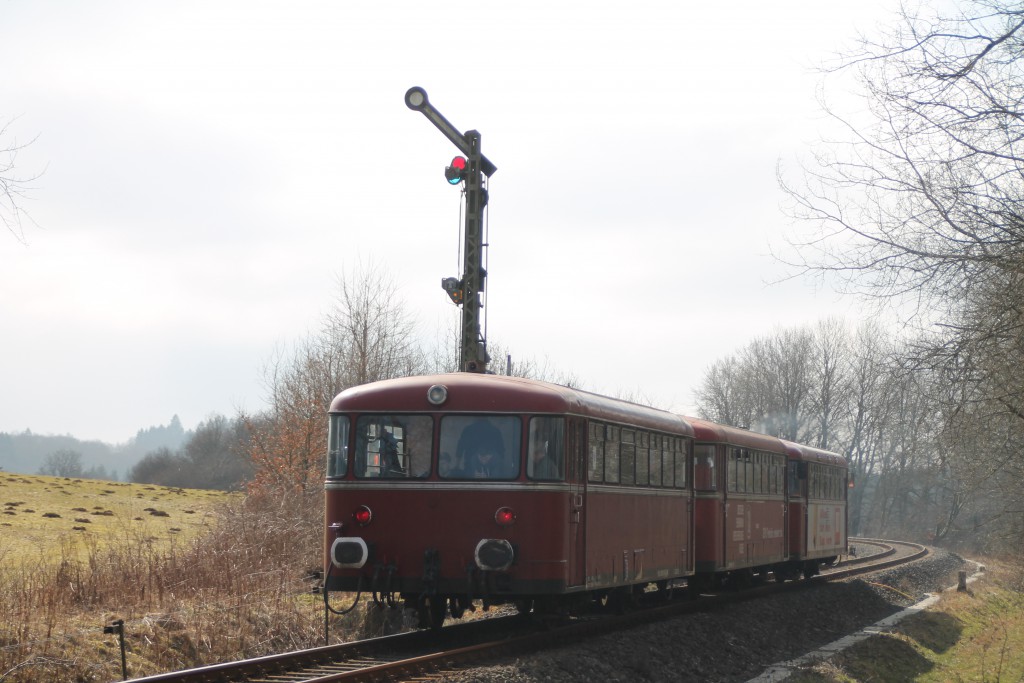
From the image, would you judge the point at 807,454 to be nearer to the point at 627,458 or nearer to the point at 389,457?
the point at 627,458

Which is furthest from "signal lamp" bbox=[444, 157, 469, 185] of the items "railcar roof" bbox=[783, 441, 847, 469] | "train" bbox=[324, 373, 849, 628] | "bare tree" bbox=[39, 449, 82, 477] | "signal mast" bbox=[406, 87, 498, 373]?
"bare tree" bbox=[39, 449, 82, 477]

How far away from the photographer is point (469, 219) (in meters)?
16.1

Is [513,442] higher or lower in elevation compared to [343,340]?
lower

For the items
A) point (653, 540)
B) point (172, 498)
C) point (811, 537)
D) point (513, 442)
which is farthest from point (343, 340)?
point (172, 498)

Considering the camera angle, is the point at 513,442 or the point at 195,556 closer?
the point at 513,442

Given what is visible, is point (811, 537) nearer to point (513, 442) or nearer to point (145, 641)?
point (513, 442)

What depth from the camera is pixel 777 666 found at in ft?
47.3

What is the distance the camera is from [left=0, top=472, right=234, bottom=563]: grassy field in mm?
22359

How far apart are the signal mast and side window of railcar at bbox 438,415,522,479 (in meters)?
3.38

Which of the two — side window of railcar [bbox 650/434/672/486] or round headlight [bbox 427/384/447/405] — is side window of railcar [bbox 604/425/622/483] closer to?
side window of railcar [bbox 650/434/672/486]

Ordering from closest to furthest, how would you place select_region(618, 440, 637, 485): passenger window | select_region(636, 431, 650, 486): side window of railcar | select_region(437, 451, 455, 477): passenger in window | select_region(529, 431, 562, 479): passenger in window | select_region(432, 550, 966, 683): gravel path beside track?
1. select_region(432, 550, 966, 683): gravel path beside track
2. select_region(529, 431, 562, 479): passenger in window
3. select_region(437, 451, 455, 477): passenger in window
4. select_region(618, 440, 637, 485): passenger window
5. select_region(636, 431, 650, 486): side window of railcar

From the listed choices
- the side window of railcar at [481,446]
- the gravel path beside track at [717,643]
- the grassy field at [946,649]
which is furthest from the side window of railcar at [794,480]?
the side window of railcar at [481,446]

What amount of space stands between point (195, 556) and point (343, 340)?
13.0 metres

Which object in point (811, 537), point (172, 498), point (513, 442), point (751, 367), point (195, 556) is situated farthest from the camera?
point (751, 367)
